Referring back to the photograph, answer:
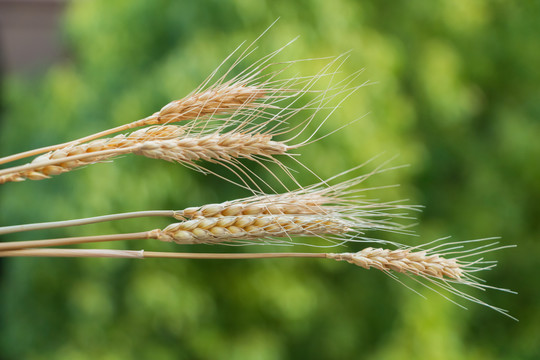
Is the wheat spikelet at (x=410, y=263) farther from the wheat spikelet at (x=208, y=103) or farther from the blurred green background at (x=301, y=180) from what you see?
the blurred green background at (x=301, y=180)

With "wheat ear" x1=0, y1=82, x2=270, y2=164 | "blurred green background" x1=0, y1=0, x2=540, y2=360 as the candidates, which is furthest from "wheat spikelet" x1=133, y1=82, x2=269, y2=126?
"blurred green background" x1=0, y1=0, x2=540, y2=360

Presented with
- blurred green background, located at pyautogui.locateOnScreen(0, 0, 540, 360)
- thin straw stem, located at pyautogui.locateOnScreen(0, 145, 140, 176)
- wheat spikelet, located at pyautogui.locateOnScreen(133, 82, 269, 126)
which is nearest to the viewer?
thin straw stem, located at pyautogui.locateOnScreen(0, 145, 140, 176)

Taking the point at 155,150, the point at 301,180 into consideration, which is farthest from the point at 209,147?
Answer: the point at 301,180

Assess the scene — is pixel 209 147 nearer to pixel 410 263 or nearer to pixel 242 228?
pixel 242 228

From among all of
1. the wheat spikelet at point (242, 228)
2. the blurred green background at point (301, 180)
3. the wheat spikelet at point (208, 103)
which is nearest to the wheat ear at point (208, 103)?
the wheat spikelet at point (208, 103)

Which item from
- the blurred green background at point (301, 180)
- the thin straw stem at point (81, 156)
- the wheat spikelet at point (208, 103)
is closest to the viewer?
the thin straw stem at point (81, 156)

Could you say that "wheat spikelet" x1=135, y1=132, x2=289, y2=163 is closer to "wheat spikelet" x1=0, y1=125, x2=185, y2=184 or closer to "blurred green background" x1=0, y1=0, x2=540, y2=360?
"wheat spikelet" x1=0, y1=125, x2=185, y2=184
